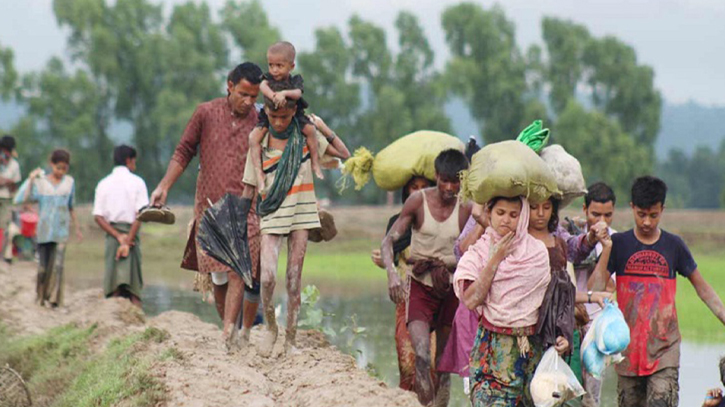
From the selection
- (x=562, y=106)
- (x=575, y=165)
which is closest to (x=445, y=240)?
(x=575, y=165)

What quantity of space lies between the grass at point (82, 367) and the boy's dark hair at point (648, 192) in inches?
117

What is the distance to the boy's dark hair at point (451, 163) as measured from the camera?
25.3ft

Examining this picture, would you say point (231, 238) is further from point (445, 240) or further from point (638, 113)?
point (638, 113)

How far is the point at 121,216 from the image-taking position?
42.0 ft

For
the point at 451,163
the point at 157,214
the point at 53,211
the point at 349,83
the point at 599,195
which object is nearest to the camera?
the point at 451,163

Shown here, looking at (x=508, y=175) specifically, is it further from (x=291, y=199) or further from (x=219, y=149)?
(x=219, y=149)

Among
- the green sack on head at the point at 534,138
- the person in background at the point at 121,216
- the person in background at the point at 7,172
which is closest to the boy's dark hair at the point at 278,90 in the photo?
the green sack on head at the point at 534,138

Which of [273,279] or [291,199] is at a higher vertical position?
[291,199]

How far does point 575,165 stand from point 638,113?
61598mm

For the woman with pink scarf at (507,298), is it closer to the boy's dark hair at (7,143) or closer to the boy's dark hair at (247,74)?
the boy's dark hair at (247,74)

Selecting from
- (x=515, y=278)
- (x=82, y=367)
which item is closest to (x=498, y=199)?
(x=515, y=278)

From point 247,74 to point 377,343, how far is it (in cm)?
579

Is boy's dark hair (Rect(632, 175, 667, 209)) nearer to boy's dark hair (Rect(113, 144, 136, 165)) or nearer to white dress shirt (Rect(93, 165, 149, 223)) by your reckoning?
white dress shirt (Rect(93, 165, 149, 223))

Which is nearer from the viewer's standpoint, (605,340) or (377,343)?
(605,340)
